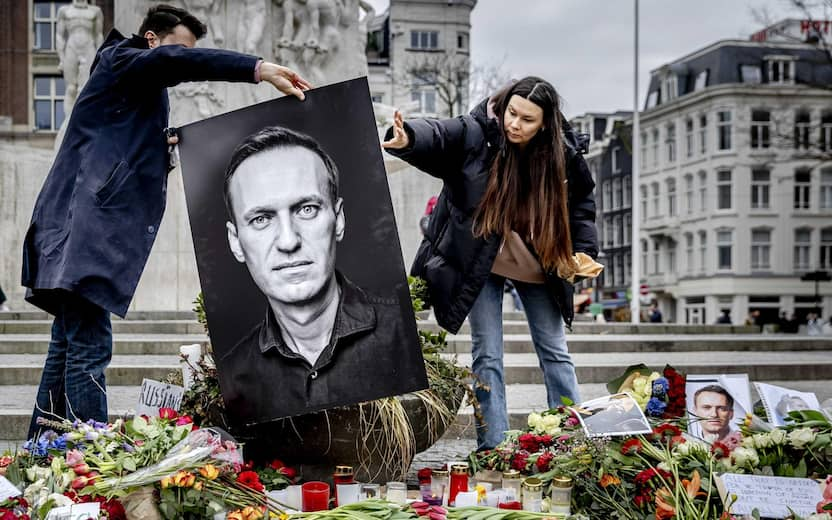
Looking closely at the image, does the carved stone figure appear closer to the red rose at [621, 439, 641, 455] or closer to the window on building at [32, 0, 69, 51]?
the red rose at [621, 439, 641, 455]

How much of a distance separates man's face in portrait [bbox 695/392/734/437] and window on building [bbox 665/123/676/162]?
56.5 m

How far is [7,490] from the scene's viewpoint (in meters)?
2.76

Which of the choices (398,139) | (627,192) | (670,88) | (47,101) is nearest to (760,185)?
(670,88)

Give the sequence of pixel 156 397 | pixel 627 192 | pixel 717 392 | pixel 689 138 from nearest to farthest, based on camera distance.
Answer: pixel 717 392, pixel 156 397, pixel 689 138, pixel 627 192

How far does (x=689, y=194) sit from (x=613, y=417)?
Result: 55415 mm

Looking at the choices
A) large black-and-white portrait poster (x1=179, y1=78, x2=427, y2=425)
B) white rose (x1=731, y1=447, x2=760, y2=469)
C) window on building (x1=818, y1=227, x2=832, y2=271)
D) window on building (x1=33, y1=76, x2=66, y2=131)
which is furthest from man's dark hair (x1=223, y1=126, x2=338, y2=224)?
window on building (x1=818, y1=227, x2=832, y2=271)

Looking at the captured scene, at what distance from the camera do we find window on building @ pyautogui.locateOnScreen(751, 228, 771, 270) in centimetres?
5284

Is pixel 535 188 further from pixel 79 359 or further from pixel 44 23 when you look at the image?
pixel 44 23

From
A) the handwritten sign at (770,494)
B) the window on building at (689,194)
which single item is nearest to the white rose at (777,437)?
the handwritten sign at (770,494)

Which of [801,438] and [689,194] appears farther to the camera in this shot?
[689,194]

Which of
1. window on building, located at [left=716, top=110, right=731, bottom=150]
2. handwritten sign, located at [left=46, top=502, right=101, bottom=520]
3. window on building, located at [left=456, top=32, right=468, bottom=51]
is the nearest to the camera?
handwritten sign, located at [left=46, top=502, right=101, bottom=520]

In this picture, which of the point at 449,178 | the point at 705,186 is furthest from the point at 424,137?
the point at 705,186

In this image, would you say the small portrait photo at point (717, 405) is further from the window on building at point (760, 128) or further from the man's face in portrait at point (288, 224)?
the window on building at point (760, 128)

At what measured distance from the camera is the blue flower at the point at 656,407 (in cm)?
354
